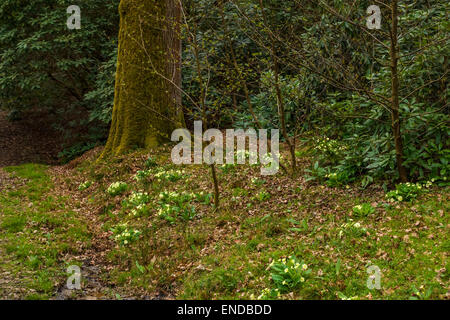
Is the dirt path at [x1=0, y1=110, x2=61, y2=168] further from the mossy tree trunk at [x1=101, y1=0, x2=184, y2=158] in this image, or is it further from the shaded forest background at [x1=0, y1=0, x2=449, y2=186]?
the mossy tree trunk at [x1=101, y1=0, x2=184, y2=158]

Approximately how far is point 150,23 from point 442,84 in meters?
6.57

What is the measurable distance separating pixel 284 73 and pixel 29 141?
11763mm

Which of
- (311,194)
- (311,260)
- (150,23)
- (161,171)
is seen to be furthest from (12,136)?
(311,260)

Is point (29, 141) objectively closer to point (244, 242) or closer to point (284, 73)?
point (284, 73)

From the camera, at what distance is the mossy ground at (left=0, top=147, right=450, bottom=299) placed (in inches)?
161

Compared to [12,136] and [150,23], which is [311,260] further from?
[12,136]

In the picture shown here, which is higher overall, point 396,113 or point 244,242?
point 396,113

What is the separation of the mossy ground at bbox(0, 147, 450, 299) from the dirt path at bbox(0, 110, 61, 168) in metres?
8.68

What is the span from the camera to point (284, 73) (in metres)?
11.9
